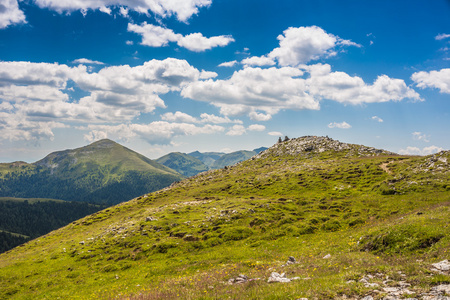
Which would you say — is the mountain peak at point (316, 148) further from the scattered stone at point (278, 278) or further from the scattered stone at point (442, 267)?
the scattered stone at point (278, 278)

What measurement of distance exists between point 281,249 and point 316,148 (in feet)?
415

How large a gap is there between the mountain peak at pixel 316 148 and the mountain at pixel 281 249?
40.7m

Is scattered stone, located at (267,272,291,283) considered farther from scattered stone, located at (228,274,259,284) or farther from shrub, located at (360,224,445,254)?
shrub, located at (360,224,445,254)

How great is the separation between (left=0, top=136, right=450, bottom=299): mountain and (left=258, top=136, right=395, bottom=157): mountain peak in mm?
40731

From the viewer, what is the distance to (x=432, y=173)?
5744 centimetres

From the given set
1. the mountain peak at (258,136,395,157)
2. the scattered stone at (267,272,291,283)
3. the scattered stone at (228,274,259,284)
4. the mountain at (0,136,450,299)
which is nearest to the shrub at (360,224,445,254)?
the mountain at (0,136,450,299)

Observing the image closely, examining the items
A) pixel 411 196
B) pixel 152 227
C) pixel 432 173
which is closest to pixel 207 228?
pixel 152 227

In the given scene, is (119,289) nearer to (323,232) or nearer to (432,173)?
(323,232)

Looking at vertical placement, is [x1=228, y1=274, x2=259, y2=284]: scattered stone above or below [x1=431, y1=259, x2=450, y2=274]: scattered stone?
below

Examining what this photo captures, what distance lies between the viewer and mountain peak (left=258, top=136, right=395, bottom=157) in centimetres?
12637

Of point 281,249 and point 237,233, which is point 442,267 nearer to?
point 281,249

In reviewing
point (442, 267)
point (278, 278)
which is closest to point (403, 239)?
point (442, 267)

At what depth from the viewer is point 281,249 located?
1342 inches

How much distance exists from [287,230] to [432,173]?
44436mm
